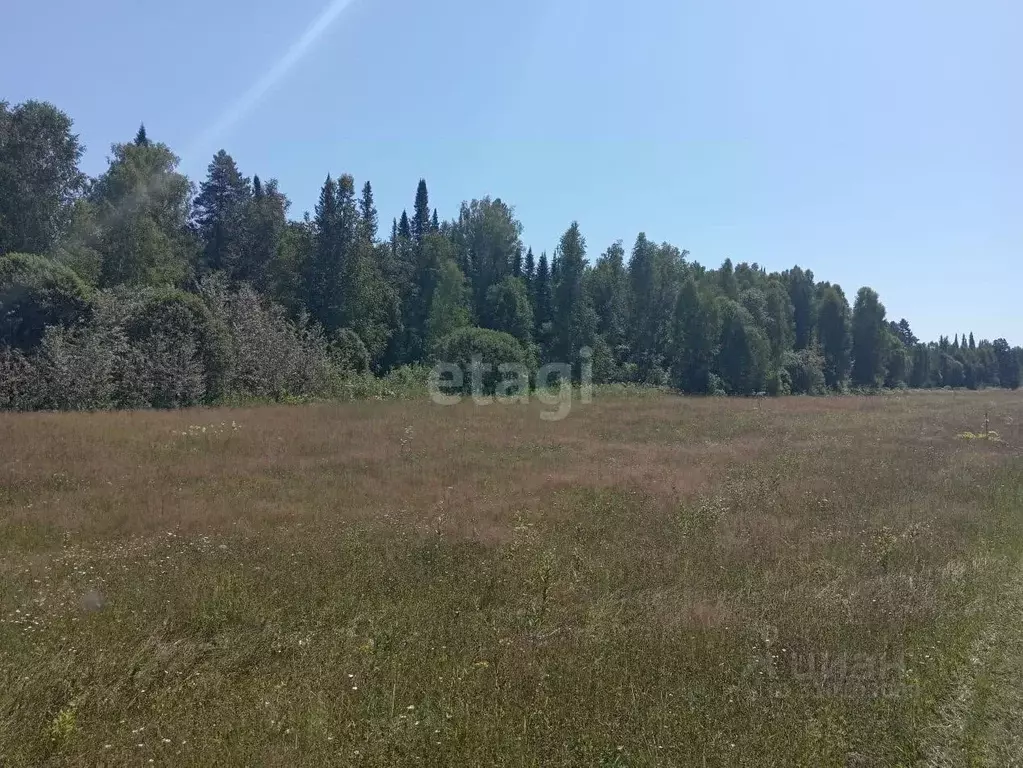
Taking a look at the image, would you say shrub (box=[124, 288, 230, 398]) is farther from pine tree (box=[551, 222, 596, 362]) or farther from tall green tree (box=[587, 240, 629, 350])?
tall green tree (box=[587, 240, 629, 350])

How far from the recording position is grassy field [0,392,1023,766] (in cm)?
360

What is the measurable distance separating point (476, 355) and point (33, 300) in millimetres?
16519

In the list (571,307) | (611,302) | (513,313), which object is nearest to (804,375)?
(611,302)

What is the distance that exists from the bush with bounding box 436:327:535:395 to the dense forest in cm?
11

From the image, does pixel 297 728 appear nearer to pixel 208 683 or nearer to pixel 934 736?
pixel 208 683

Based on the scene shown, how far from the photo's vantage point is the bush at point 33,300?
20.0 metres

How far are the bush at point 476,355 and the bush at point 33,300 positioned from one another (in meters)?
14.5

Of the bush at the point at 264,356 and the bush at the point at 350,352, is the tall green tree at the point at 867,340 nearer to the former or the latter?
the bush at the point at 350,352

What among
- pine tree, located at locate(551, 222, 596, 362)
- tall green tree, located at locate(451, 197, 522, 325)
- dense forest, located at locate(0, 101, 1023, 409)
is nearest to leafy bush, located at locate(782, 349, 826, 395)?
dense forest, located at locate(0, 101, 1023, 409)

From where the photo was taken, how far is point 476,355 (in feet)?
98.7

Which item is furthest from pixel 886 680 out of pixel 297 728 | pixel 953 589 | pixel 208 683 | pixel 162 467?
pixel 162 467

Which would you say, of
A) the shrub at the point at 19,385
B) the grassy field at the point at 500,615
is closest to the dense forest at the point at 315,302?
the shrub at the point at 19,385

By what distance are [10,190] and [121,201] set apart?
4592mm

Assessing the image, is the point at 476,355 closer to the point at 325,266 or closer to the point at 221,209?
the point at 325,266
